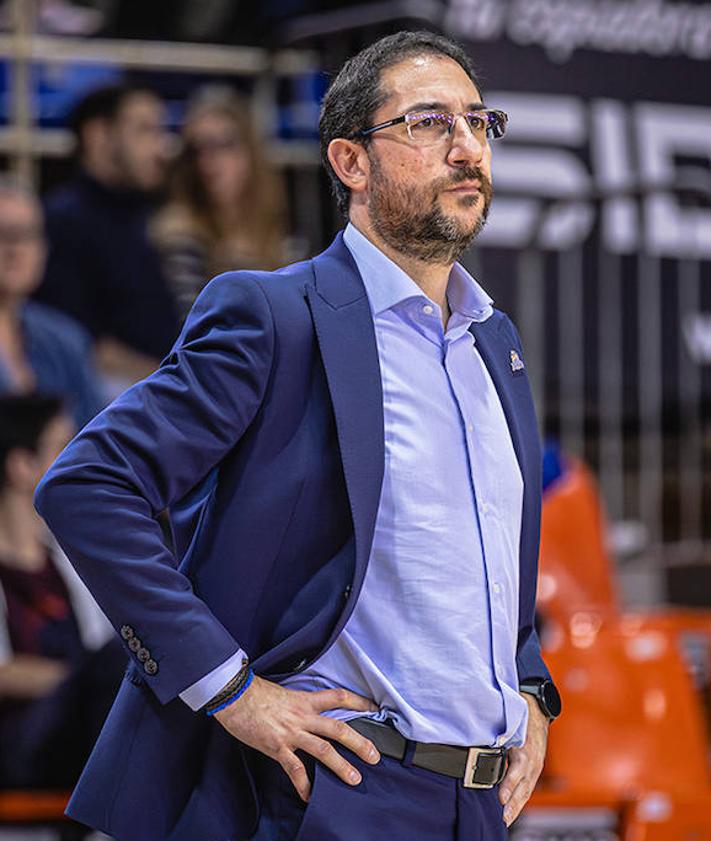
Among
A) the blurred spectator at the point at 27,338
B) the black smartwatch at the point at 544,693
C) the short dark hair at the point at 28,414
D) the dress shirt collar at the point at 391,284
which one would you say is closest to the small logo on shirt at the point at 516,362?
the dress shirt collar at the point at 391,284

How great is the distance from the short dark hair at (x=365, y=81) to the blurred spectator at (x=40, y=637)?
228 centimetres

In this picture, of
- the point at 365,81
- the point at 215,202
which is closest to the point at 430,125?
the point at 365,81

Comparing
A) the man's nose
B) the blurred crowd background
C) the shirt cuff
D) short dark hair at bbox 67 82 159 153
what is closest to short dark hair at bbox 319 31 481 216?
the man's nose

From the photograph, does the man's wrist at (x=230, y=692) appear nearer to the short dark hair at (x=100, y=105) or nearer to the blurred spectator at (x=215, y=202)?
the blurred spectator at (x=215, y=202)

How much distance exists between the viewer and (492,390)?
2.24 meters

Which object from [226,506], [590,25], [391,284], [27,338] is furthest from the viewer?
[590,25]

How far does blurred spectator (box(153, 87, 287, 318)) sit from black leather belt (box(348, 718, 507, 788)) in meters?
3.94

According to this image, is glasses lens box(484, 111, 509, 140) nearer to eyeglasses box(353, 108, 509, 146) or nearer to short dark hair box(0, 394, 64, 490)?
eyeglasses box(353, 108, 509, 146)

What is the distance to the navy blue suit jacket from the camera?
1950 millimetres

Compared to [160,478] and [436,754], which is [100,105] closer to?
[160,478]

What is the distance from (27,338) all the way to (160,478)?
3601mm

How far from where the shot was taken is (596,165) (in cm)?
718

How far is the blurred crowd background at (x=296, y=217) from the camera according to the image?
5465 millimetres

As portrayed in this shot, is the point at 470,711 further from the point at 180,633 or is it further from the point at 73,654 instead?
the point at 73,654
